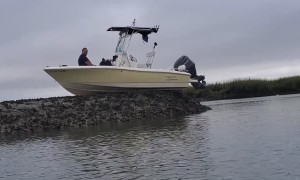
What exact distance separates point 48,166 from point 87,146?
7.76 feet

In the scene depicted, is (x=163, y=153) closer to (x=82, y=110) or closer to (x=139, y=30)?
(x=82, y=110)

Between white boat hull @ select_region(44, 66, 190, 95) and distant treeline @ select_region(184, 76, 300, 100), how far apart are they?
17.0 m

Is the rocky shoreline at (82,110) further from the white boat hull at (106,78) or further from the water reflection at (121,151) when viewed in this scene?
the water reflection at (121,151)

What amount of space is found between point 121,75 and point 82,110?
10.2 ft

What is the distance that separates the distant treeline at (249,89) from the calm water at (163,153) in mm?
25649

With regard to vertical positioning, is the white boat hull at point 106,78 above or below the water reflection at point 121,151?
above

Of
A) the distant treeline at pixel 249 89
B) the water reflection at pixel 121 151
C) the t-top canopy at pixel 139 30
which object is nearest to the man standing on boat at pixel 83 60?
the t-top canopy at pixel 139 30

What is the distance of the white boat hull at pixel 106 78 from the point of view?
752 inches

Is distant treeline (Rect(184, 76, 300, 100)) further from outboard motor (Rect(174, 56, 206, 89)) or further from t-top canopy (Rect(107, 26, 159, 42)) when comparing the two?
t-top canopy (Rect(107, 26, 159, 42))

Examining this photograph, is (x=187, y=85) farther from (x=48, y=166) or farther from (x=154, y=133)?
(x=48, y=166)

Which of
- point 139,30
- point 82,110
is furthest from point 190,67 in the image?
point 82,110

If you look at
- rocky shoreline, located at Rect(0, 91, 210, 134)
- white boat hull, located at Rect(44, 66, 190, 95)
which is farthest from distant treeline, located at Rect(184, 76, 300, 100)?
rocky shoreline, located at Rect(0, 91, 210, 134)

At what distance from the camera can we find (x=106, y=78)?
65.1 feet

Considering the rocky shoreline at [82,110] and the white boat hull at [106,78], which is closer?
the rocky shoreline at [82,110]
